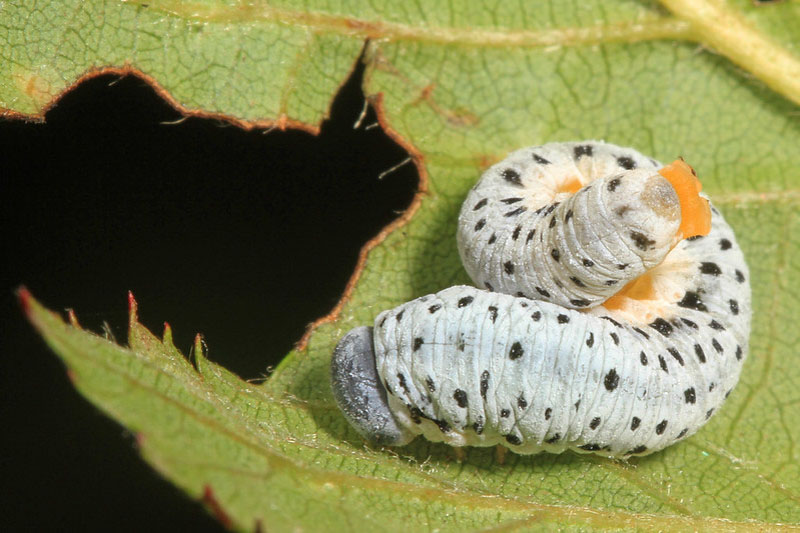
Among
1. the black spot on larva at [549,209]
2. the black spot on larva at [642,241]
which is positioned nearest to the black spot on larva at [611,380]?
the black spot on larva at [642,241]

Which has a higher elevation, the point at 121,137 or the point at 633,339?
the point at 121,137

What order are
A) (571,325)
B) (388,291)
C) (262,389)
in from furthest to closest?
(388,291), (262,389), (571,325)

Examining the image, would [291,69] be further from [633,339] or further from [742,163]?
[742,163]

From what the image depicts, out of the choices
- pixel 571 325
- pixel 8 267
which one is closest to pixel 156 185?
pixel 8 267

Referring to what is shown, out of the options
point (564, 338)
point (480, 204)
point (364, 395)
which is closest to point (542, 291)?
point (564, 338)

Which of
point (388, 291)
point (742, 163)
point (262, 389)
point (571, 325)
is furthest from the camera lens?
point (742, 163)

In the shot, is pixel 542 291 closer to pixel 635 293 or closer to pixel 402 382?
pixel 635 293

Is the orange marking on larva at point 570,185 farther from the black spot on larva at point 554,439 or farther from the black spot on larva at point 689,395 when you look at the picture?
the black spot on larva at point 554,439
